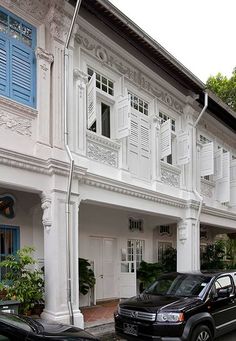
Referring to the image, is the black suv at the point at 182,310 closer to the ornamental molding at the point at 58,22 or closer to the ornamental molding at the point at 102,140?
the ornamental molding at the point at 102,140

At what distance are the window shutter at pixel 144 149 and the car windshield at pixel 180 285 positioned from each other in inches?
160

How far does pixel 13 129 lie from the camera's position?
8812mm

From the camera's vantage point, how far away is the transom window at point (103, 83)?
37.3 feet

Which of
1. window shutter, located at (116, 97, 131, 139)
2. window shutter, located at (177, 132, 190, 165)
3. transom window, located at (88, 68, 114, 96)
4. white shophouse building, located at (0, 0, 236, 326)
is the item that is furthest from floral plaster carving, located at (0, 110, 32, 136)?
window shutter, located at (177, 132, 190, 165)

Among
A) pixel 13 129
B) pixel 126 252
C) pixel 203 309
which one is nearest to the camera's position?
pixel 203 309

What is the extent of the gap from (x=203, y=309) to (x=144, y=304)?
3.58ft

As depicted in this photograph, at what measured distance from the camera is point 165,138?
540 inches

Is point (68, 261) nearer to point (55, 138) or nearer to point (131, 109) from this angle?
point (55, 138)

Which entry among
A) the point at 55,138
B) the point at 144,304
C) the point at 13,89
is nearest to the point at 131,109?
the point at 55,138

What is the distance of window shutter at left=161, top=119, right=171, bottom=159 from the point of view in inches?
536

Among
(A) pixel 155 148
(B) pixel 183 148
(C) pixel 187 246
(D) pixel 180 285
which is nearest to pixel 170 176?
(B) pixel 183 148

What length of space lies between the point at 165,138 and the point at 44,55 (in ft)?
17.7

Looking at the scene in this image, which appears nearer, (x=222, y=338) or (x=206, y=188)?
(x=222, y=338)

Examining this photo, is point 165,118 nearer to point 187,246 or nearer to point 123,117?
point 123,117
